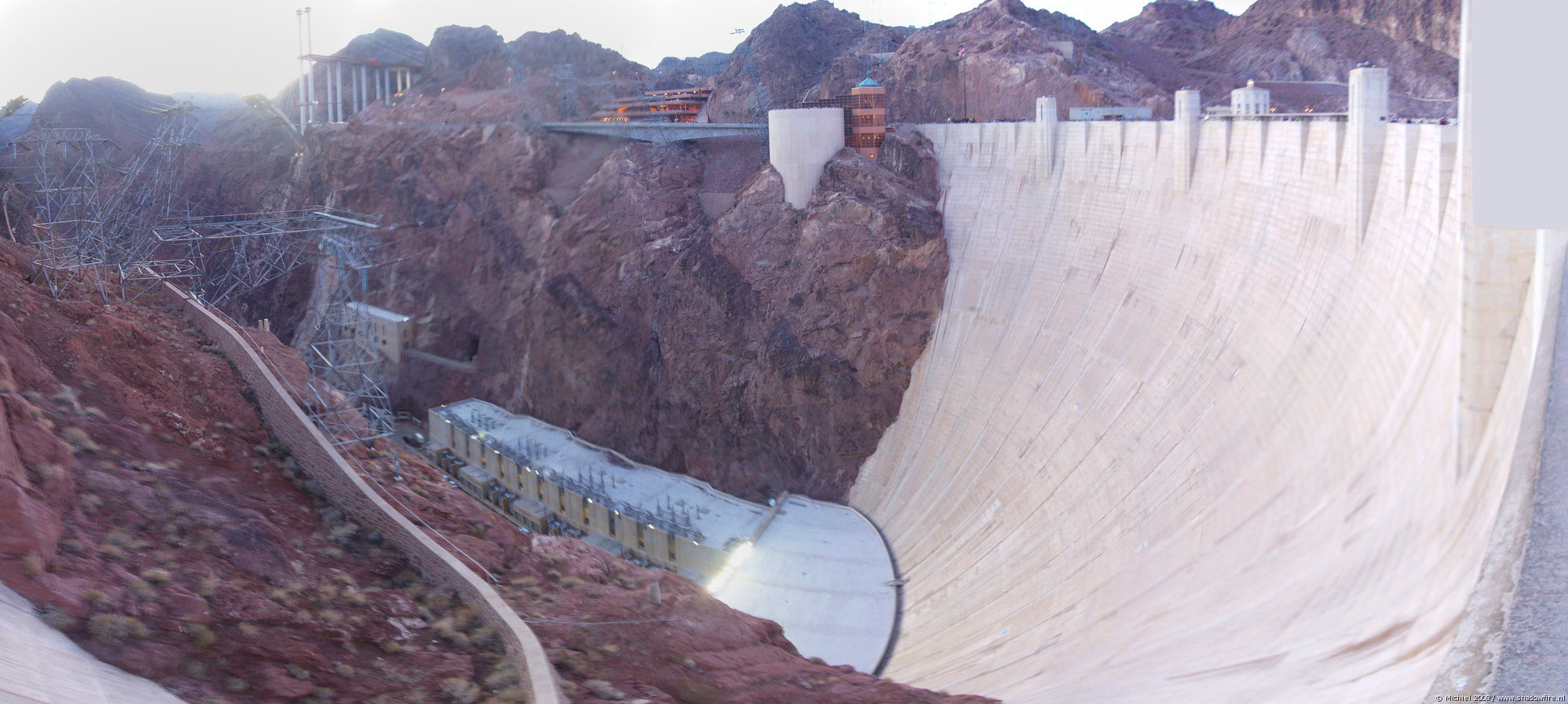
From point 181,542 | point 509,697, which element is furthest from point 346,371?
point 509,697

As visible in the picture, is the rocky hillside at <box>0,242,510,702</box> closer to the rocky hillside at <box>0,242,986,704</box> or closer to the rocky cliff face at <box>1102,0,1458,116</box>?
the rocky hillside at <box>0,242,986,704</box>

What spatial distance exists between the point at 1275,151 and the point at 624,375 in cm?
2732

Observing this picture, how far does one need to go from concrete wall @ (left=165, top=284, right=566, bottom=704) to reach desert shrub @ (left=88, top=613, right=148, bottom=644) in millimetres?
3396

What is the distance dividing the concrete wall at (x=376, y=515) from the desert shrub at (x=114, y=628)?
11.1 feet

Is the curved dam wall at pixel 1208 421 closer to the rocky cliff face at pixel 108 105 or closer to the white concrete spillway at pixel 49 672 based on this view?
the white concrete spillway at pixel 49 672

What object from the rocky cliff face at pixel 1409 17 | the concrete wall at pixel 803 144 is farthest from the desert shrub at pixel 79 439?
the rocky cliff face at pixel 1409 17

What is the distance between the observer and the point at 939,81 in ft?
146

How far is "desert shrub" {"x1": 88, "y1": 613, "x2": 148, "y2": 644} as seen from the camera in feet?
28.1

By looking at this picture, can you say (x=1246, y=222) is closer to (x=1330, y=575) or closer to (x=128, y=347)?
(x=1330, y=575)

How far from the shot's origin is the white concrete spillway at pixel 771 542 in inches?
994

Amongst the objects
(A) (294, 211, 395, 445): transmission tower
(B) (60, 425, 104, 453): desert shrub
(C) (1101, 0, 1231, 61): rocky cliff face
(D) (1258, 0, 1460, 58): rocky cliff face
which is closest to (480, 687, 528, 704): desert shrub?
(B) (60, 425, 104, 453): desert shrub

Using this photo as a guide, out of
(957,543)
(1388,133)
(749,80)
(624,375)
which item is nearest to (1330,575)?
(1388,133)

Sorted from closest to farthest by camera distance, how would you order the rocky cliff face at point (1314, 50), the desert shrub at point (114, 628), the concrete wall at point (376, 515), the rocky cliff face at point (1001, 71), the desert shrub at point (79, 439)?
the desert shrub at point (114, 628) → the concrete wall at point (376, 515) → the desert shrub at point (79, 439) → the rocky cliff face at point (1001, 71) → the rocky cliff face at point (1314, 50)

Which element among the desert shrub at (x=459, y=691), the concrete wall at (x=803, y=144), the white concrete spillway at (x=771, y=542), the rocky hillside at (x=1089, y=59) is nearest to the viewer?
the desert shrub at (x=459, y=691)
